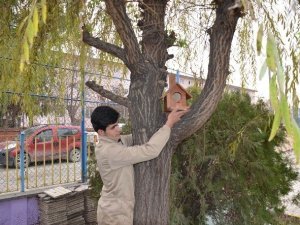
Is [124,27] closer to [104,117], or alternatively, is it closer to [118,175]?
[104,117]

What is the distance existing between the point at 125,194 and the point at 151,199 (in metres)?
0.18

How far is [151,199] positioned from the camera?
2.46 meters

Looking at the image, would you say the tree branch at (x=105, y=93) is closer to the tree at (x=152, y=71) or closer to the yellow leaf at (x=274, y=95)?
the tree at (x=152, y=71)

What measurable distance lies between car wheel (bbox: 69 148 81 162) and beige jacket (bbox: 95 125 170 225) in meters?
3.12

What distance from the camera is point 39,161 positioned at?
18.1 feet

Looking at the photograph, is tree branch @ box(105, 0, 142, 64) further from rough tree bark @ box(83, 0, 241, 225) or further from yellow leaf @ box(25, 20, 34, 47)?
yellow leaf @ box(25, 20, 34, 47)

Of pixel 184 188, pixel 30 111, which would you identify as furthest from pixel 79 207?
pixel 30 111

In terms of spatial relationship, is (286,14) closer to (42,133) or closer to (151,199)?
(151,199)

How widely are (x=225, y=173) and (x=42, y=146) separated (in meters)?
3.04

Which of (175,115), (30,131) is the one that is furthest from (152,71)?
(30,131)

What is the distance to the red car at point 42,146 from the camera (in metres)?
5.38

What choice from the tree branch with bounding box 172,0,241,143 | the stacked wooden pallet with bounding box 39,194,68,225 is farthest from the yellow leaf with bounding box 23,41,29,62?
the stacked wooden pallet with bounding box 39,194,68,225

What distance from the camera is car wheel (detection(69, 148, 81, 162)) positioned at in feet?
18.7

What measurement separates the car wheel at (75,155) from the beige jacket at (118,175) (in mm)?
3121
